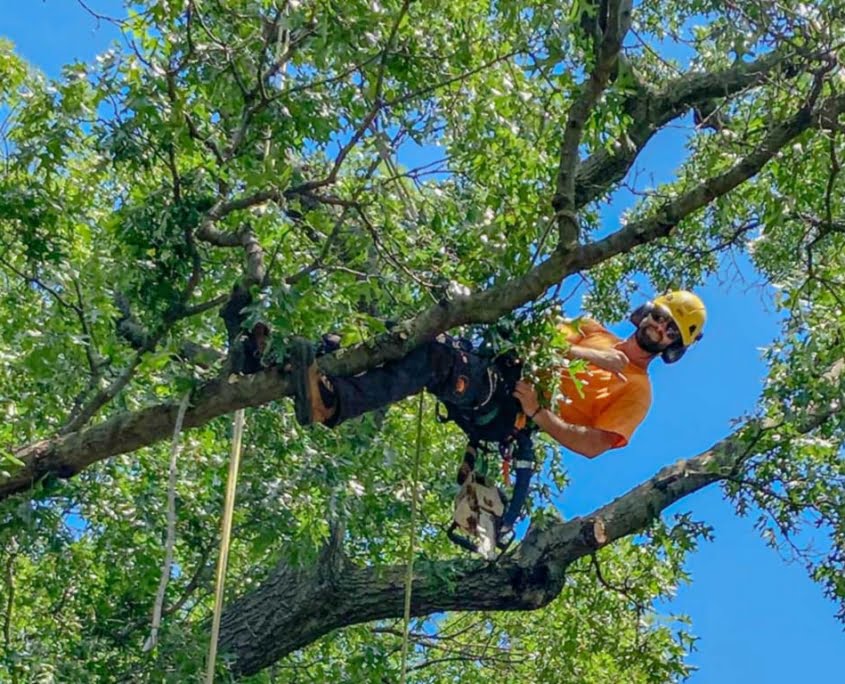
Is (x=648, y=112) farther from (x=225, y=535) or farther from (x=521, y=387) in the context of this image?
(x=225, y=535)

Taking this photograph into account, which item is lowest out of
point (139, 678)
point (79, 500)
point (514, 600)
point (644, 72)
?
point (139, 678)

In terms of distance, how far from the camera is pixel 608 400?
522cm

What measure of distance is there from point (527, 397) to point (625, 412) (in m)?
0.58

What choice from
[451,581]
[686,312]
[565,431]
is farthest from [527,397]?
[451,581]

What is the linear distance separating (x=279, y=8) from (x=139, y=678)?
2977mm

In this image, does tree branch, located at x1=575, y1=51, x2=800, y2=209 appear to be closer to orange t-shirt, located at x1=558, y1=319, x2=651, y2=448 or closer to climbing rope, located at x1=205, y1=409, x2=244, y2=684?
orange t-shirt, located at x1=558, y1=319, x2=651, y2=448

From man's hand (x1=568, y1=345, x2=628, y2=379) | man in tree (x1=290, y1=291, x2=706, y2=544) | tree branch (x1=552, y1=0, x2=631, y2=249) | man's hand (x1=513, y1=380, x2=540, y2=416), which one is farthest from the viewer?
man's hand (x1=568, y1=345, x2=628, y2=379)

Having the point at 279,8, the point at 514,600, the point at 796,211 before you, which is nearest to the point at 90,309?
the point at 279,8

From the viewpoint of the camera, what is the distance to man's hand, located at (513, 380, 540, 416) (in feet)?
15.6

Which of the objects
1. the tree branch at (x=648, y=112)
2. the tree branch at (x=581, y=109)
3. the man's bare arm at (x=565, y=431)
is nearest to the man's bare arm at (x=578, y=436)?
the man's bare arm at (x=565, y=431)

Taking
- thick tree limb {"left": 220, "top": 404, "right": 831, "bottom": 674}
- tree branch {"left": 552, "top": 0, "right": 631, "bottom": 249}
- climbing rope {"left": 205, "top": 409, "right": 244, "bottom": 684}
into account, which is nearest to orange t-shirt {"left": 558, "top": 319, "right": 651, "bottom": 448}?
thick tree limb {"left": 220, "top": 404, "right": 831, "bottom": 674}

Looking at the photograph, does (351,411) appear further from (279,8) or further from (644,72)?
(644,72)

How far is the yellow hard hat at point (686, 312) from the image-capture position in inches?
210

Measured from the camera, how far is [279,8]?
14.5ft
